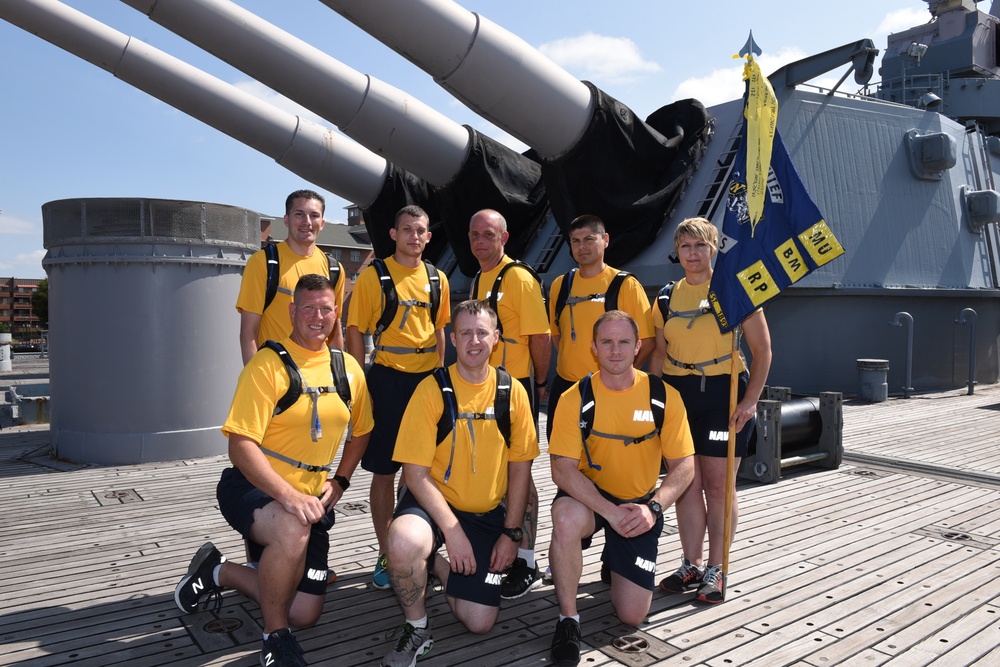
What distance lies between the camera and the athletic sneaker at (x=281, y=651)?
254 cm

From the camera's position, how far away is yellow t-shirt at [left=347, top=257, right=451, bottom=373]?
3.54 metres

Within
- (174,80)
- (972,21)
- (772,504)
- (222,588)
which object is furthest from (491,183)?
(972,21)

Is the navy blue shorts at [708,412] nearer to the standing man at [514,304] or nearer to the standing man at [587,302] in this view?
the standing man at [587,302]

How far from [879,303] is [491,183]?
223 inches

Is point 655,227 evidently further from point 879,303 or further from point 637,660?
point 637,660

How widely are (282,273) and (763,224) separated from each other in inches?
90.9

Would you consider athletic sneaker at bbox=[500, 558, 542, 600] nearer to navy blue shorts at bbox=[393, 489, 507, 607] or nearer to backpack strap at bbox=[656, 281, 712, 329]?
navy blue shorts at bbox=[393, 489, 507, 607]

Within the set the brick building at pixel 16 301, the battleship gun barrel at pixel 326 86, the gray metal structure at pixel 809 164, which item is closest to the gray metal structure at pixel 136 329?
the battleship gun barrel at pixel 326 86

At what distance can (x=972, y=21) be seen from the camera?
49.4ft

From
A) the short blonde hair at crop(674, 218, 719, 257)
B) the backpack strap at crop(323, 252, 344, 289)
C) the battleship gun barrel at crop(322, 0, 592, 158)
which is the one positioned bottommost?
the backpack strap at crop(323, 252, 344, 289)

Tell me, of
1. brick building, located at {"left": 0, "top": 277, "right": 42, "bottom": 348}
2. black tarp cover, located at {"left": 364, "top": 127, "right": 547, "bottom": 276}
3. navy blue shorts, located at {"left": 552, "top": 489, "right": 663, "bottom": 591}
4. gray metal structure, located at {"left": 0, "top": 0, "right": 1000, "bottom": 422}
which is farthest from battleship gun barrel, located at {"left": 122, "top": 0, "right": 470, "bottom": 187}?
brick building, located at {"left": 0, "top": 277, "right": 42, "bottom": 348}

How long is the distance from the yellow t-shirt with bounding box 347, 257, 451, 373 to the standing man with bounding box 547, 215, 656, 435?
2.22 ft

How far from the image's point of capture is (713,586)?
3.25 meters

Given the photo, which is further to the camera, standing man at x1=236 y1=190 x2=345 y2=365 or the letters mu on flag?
standing man at x1=236 y1=190 x2=345 y2=365
